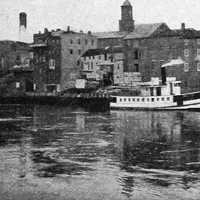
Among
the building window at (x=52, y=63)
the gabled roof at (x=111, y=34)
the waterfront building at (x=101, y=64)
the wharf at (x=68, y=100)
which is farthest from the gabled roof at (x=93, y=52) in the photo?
the gabled roof at (x=111, y=34)

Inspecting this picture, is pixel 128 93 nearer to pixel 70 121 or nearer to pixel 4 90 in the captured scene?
pixel 70 121

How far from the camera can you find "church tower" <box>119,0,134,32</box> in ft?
311

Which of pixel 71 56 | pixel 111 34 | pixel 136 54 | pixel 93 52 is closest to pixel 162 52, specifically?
pixel 136 54

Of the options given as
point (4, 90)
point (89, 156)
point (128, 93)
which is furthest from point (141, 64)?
point (89, 156)

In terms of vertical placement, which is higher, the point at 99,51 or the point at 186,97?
the point at 99,51

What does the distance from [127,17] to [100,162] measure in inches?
2965

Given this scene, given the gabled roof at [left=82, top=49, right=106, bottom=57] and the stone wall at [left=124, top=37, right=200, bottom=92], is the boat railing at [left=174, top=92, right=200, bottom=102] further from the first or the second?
the gabled roof at [left=82, top=49, right=106, bottom=57]

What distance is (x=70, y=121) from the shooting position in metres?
44.0

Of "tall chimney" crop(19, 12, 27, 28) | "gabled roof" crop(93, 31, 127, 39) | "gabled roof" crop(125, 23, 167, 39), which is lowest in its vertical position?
"gabled roof" crop(125, 23, 167, 39)

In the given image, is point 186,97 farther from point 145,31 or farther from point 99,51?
point 99,51

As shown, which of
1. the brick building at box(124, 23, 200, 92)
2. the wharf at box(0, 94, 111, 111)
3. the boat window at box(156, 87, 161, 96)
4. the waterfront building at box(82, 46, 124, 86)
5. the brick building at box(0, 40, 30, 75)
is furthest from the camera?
the brick building at box(0, 40, 30, 75)

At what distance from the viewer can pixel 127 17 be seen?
311 feet

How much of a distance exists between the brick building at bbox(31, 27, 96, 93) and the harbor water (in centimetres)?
4080


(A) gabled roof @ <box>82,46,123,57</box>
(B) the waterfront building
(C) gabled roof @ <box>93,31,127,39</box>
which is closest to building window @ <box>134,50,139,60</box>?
(B) the waterfront building
